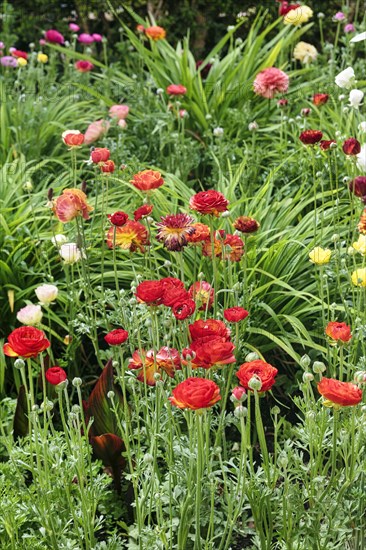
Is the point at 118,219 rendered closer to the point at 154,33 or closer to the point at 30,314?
the point at 30,314

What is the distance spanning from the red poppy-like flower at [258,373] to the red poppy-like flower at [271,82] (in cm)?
219

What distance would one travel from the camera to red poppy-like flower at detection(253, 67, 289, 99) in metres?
3.50

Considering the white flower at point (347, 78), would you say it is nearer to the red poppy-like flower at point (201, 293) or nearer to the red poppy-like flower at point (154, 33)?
the red poppy-like flower at point (201, 293)

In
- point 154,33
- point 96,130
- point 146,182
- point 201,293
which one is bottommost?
point 96,130

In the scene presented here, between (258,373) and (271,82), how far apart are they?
2.21 meters

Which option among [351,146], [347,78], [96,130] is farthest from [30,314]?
[96,130]

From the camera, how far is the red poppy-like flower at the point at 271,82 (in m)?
3.50

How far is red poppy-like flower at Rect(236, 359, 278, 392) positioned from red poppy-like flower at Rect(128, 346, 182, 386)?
229 millimetres

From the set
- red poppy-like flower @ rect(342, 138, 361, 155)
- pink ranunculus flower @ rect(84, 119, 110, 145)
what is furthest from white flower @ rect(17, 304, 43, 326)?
pink ranunculus flower @ rect(84, 119, 110, 145)

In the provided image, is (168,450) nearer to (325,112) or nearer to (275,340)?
(275,340)

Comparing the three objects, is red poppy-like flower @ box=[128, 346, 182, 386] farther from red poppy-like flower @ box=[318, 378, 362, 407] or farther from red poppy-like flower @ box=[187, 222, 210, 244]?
red poppy-like flower @ box=[318, 378, 362, 407]

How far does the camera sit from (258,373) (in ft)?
5.13

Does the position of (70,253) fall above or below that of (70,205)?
below

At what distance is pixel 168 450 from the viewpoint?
71.2 inches
